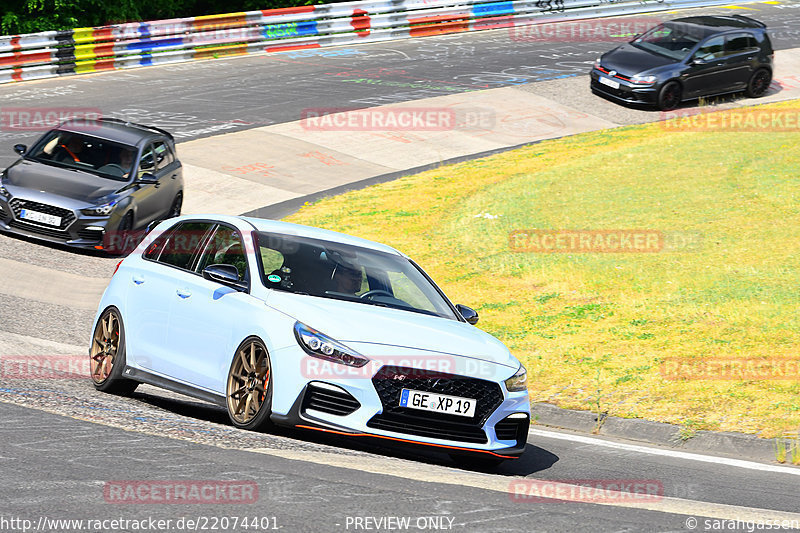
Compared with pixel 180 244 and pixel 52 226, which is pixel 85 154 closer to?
pixel 52 226

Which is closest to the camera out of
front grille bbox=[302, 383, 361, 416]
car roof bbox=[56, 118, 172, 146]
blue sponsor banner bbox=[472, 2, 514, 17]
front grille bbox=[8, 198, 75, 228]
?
front grille bbox=[302, 383, 361, 416]

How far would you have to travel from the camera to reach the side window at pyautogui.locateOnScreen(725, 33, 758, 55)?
28.2 meters

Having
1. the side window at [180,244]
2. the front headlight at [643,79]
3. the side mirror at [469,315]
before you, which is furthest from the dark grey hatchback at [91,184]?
the front headlight at [643,79]

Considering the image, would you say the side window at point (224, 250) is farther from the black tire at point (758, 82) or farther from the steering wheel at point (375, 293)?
the black tire at point (758, 82)

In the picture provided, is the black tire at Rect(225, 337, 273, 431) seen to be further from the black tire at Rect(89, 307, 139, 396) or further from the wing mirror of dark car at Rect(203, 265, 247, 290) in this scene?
the black tire at Rect(89, 307, 139, 396)

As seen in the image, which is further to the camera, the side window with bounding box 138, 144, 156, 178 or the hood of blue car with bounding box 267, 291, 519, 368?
the side window with bounding box 138, 144, 156, 178

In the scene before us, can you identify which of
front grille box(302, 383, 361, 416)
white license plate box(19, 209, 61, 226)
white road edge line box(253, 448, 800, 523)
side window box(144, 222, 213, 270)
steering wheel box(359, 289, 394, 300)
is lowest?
white license plate box(19, 209, 61, 226)

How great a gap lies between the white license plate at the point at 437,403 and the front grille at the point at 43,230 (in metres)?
9.71

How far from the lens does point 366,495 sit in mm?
5793

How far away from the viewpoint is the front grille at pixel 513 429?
763cm

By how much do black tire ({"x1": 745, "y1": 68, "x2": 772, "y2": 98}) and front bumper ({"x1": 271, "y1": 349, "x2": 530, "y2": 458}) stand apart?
2357cm

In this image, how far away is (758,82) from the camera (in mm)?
28828

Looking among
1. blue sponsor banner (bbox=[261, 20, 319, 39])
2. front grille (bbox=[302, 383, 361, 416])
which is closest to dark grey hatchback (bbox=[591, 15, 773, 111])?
blue sponsor banner (bbox=[261, 20, 319, 39])

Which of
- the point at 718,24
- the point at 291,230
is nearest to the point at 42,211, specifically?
the point at 291,230
